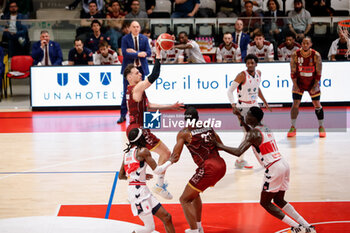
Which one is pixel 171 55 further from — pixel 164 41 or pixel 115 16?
pixel 164 41

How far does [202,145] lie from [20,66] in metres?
11.2

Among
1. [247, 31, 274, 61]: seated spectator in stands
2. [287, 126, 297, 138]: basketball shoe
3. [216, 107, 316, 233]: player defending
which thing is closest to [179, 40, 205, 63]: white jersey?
[247, 31, 274, 61]: seated spectator in stands

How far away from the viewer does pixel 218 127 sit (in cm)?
1270

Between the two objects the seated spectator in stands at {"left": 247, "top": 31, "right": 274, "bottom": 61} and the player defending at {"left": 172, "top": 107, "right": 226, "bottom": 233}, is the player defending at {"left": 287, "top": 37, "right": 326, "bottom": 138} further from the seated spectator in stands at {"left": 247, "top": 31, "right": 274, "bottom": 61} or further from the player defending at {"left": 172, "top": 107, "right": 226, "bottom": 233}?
the player defending at {"left": 172, "top": 107, "right": 226, "bottom": 233}

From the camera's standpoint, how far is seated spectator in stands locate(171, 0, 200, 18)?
16.4 m

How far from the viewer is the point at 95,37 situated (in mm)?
15039

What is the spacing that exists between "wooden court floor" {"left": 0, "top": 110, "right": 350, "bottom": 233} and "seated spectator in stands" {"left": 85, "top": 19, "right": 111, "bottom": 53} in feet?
9.81

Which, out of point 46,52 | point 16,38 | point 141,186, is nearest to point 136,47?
point 46,52

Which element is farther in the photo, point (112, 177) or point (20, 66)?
point (20, 66)

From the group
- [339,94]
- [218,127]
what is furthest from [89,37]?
[339,94]

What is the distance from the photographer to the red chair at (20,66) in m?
15.7

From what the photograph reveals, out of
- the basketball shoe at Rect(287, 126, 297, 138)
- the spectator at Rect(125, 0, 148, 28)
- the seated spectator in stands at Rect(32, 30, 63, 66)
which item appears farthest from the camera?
the spectator at Rect(125, 0, 148, 28)

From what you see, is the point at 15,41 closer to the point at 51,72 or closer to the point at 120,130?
the point at 51,72

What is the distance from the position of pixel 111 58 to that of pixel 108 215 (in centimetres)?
847
